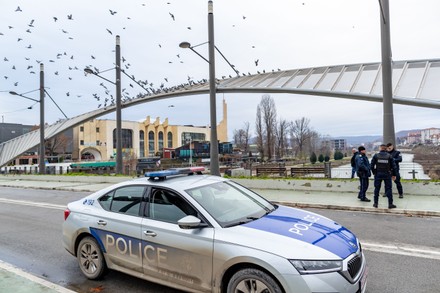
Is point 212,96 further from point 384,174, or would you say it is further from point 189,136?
point 189,136

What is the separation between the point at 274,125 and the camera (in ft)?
184

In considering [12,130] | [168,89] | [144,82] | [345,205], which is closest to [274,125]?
[168,89]

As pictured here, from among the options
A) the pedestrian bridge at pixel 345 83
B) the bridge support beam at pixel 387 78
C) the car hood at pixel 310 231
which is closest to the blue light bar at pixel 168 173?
the car hood at pixel 310 231

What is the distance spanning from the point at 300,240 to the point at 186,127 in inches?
4271

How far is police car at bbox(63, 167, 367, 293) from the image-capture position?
291 centimetres

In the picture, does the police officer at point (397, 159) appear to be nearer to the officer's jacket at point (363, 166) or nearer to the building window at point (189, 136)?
the officer's jacket at point (363, 166)

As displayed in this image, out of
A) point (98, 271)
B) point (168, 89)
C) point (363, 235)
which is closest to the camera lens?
point (98, 271)

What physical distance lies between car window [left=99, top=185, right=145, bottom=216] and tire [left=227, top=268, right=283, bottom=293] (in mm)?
1645

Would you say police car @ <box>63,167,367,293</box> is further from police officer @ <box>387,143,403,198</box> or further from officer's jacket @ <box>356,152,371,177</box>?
police officer @ <box>387,143,403,198</box>

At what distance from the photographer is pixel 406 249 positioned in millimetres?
5445

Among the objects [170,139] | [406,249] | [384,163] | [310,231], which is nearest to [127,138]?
[170,139]

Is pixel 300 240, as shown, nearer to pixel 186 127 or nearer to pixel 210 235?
pixel 210 235

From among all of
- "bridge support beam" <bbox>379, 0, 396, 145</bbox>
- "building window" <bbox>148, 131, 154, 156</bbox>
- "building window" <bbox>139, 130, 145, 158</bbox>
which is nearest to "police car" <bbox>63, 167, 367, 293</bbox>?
"bridge support beam" <bbox>379, 0, 396, 145</bbox>

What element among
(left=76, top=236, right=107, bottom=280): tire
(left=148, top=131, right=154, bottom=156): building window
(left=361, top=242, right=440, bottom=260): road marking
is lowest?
(left=361, top=242, right=440, bottom=260): road marking
